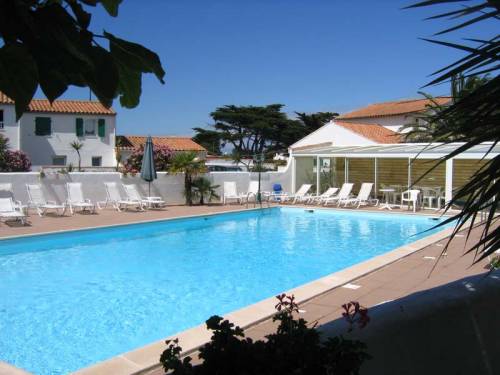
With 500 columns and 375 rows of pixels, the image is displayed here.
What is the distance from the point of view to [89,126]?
124 ft

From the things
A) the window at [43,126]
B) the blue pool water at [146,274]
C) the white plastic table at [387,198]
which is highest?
the window at [43,126]

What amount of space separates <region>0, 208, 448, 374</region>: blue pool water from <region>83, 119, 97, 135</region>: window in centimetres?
2441

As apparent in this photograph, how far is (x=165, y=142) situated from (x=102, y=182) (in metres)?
27.0

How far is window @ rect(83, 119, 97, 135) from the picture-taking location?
3756 centimetres

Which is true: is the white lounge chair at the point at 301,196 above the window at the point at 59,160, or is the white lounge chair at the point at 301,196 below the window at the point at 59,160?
below

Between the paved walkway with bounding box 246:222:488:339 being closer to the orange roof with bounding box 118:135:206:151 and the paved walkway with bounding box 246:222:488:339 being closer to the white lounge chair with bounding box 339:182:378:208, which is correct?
the white lounge chair with bounding box 339:182:378:208

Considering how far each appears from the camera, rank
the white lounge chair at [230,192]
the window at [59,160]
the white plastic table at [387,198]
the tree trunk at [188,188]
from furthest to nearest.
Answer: the window at [59,160], the white lounge chair at [230,192], the tree trunk at [188,188], the white plastic table at [387,198]

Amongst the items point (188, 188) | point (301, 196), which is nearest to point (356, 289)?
point (188, 188)

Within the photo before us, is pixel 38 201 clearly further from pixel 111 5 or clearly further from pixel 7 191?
pixel 111 5

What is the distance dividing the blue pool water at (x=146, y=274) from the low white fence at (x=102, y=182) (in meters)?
3.19

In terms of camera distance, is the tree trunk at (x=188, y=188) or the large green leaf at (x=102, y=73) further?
the tree trunk at (x=188, y=188)

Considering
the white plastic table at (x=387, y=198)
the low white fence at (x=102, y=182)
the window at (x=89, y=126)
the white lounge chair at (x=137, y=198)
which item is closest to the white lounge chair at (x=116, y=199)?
the white lounge chair at (x=137, y=198)

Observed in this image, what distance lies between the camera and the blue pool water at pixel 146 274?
620 centimetres

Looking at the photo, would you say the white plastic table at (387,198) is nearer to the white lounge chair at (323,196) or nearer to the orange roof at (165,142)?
the white lounge chair at (323,196)
